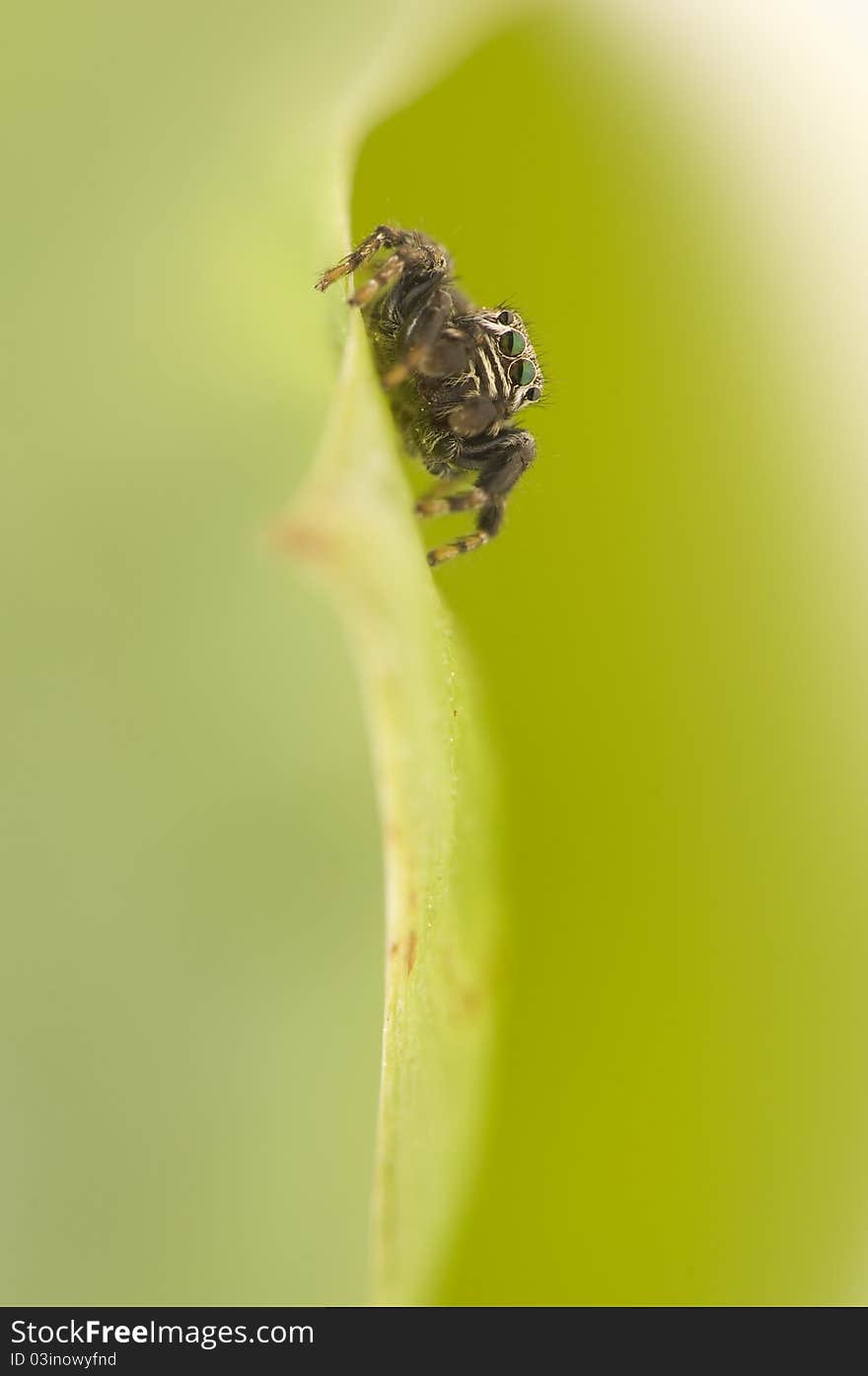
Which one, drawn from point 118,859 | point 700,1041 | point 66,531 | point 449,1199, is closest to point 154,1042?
point 118,859

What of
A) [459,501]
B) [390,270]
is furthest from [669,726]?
[390,270]

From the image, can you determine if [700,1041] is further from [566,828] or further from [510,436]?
[510,436]

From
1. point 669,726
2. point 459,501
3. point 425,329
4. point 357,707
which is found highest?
point 425,329

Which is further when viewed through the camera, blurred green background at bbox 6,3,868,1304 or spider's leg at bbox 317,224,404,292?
spider's leg at bbox 317,224,404,292

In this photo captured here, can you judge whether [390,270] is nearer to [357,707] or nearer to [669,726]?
[669,726]

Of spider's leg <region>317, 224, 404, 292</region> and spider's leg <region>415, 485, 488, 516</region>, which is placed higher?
spider's leg <region>317, 224, 404, 292</region>

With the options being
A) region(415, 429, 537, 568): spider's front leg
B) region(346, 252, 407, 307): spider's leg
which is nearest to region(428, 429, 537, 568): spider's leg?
region(415, 429, 537, 568): spider's front leg

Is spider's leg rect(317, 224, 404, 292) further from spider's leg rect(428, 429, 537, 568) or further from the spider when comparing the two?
spider's leg rect(428, 429, 537, 568)
